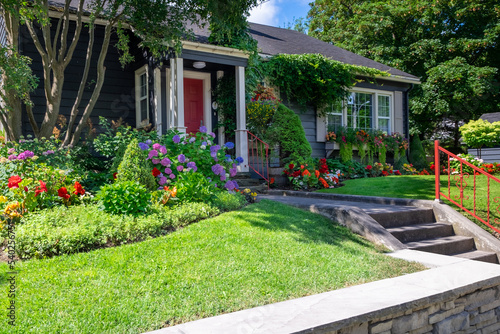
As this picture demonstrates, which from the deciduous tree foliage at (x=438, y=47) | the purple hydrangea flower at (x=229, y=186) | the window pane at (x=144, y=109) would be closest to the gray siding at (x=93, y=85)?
the window pane at (x=144, y=109)

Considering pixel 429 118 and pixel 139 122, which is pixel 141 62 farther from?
pixel 429 118

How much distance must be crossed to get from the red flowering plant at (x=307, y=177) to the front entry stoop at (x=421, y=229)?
249 cm

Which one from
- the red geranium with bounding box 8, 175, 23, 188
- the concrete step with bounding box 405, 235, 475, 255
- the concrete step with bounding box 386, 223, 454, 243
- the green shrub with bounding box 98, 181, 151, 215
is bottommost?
the concrete step with bounding box 405, 235, 475, 255

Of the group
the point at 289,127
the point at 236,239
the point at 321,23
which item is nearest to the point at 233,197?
the point at 236,239

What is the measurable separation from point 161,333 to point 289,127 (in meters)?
6.71

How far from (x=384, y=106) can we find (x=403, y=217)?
26.4 ft

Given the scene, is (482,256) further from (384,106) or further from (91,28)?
(384,106)

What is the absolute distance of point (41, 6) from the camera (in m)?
5.75

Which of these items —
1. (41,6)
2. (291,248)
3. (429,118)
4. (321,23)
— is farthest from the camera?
(321,23)

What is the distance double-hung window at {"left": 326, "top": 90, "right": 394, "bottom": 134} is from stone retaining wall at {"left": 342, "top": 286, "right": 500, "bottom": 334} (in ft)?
26.9

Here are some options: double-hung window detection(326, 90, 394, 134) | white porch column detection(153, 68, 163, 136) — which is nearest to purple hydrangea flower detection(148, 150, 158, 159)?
white porch column detection(153, 68, 163, 136)

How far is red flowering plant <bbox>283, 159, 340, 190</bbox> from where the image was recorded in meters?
8.12

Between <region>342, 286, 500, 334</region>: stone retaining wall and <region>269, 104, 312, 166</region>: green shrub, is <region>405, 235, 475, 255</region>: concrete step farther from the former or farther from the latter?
<region>269, 104, 312, 166</region>: green shrub

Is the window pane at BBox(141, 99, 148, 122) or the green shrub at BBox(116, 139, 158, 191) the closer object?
the green shrub at BBox(116, 139, 158, 191)
